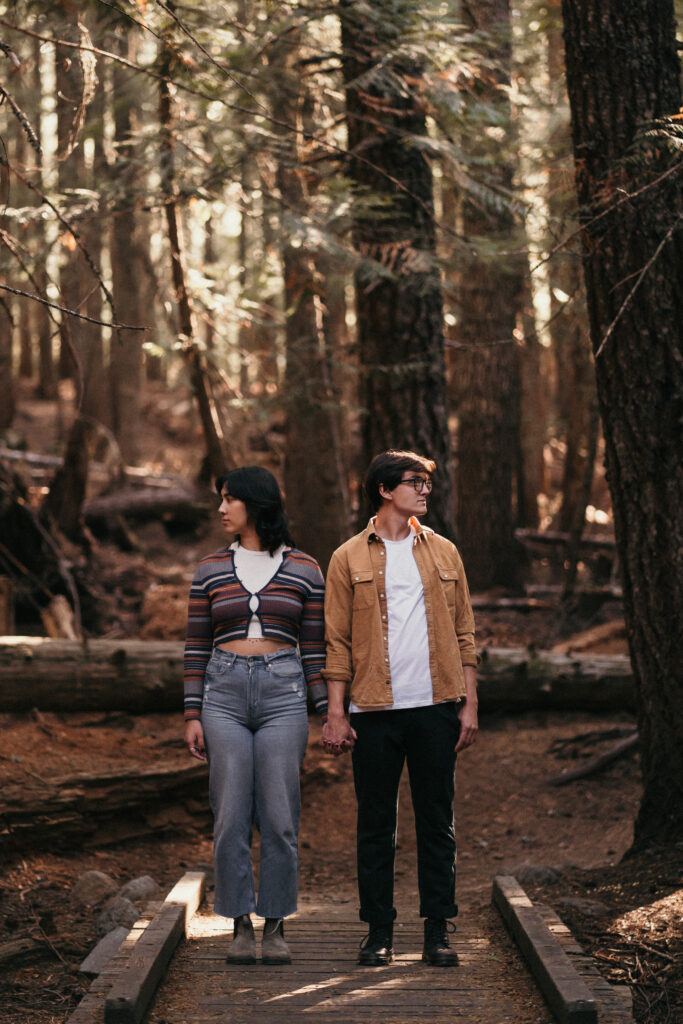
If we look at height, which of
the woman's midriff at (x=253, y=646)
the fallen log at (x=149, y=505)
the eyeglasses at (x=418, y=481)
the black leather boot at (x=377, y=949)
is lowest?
the black leather boot at (x=377, y=949)

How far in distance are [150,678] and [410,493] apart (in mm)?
5489

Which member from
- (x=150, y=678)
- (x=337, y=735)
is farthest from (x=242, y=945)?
(x=150, y=678)

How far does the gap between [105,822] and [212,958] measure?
136 inches

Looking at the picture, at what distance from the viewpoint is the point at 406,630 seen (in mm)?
4695

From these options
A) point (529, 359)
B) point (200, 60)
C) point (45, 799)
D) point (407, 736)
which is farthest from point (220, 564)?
point (529, 359)

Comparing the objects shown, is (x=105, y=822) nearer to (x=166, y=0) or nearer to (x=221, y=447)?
(x=221, y=447)

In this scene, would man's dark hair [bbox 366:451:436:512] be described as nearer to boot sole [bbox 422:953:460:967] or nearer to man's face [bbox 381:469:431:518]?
man's face [bbox 381:469:431:518]

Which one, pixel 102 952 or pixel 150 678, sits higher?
pixel 150 678

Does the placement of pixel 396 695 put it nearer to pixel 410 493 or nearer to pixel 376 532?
pixel 376 532

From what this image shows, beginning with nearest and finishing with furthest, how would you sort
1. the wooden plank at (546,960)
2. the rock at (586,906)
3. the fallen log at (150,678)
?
the wooden plank at (546,960) → the rock at (586,906) → the fallen log at (150,678)

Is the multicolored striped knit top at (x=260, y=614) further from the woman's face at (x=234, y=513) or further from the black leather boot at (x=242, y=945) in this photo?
the black leather boot at (x=242, y=945)

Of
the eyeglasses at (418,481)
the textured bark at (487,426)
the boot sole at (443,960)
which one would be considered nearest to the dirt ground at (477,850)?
the boot sole at (443,960)

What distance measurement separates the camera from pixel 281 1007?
4.10m

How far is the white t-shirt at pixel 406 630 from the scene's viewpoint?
4.62 metres
